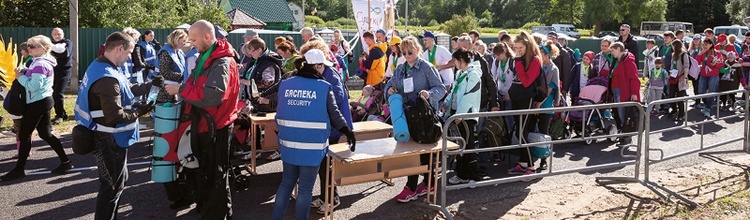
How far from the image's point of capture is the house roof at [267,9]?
57.2m

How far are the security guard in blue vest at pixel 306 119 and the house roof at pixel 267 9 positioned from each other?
173ft

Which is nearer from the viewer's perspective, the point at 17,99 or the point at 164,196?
the point at 164,196

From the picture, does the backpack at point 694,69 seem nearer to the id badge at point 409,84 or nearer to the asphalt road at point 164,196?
the asphalt road at point 164,196

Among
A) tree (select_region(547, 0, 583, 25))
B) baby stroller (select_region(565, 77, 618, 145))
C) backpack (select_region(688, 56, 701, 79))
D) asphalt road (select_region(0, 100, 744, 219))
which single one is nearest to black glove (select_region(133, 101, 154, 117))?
asphalt road (select_region(0, 100, 744, 219))

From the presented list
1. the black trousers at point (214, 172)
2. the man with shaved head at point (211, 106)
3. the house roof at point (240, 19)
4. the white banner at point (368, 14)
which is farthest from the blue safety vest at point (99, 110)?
the house roof at point (240, 19)

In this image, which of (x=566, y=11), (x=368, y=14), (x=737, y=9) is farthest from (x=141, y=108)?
(x=566, y=11)

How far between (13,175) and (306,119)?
14.2 feet

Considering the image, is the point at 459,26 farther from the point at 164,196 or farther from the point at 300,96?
the point at 300,96

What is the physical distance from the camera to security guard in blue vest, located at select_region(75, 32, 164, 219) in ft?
16.7

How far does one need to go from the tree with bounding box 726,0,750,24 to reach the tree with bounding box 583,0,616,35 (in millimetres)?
10154

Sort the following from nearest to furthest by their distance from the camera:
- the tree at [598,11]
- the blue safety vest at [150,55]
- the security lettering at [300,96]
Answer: the security lettering at [300,96] → the blue safety vest at [150,55] → the tree at [598,11]

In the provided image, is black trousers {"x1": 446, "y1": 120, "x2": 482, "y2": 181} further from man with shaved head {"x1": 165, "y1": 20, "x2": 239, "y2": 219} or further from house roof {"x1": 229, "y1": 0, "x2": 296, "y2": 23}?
house roof {"x1": 229, "y1": 0, "x2": 296, "y2": 23}

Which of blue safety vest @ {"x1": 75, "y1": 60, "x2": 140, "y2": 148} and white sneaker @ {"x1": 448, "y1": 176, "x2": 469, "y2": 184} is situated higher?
blue safety vest @ {"x1": 75, "y1": 60, "x2": 140, "y2": 148}

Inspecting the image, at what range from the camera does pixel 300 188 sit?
5.24m
